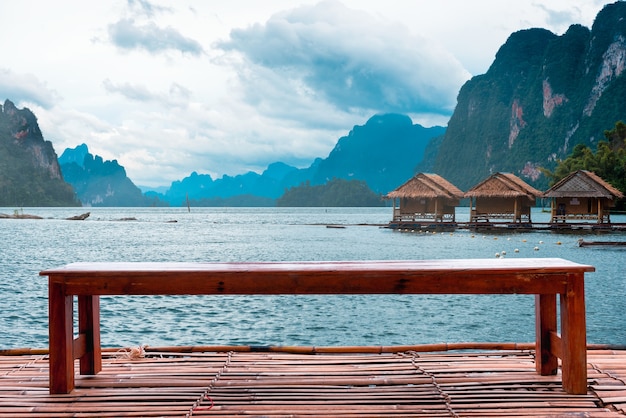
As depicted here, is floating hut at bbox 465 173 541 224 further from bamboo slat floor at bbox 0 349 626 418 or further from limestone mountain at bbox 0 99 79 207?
limestone mountain at bbox 0 99 79 207

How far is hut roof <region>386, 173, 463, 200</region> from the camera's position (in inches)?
1563

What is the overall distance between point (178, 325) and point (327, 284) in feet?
27.1

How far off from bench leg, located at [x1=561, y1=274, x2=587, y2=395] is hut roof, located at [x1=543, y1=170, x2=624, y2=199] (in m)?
34.9

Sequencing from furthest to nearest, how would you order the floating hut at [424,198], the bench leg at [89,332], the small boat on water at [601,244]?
the floating hut at [424,198] < the small boat on water at [601,244] < the bench leg at [89,332]

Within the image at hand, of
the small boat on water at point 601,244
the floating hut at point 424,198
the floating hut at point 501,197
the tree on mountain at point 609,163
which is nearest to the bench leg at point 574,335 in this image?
the small boat on water at point 601,244

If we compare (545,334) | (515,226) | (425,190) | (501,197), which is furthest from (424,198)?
(545,334)

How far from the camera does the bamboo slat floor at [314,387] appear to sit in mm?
2592

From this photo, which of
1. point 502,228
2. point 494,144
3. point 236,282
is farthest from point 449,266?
point 494,144

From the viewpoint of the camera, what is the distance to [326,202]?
549ft

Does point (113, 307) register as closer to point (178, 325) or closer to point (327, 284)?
point (178, 325)

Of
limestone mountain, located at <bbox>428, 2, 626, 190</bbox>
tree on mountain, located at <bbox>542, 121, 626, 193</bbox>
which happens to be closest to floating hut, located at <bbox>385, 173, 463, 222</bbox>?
tree on mountain, located at <bbox>542, 121, 626, 193</bbox>

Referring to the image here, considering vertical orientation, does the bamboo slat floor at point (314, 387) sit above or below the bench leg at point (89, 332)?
below

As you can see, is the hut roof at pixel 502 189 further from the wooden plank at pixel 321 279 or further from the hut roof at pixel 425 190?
the wooden plank at pixel 321 279

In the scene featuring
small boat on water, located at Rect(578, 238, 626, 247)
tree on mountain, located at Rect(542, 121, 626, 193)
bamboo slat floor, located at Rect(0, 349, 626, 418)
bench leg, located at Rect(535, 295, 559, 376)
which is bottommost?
small boat on water, located at Rect(578, 238, 626, 247)
